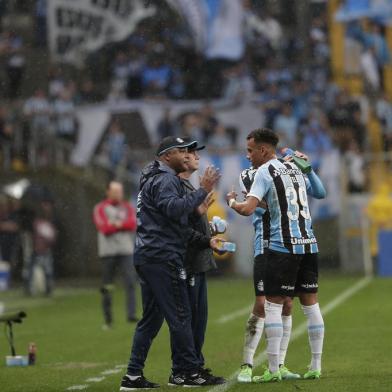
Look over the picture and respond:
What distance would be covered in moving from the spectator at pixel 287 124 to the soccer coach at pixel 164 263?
21004 millimetres

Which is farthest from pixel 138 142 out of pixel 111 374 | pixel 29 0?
pixel 111 374

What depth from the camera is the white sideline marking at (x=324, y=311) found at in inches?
393

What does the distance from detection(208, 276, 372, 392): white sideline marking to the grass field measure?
0.34 ft

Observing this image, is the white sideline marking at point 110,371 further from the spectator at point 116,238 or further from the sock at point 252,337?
the spectator at point 116,238

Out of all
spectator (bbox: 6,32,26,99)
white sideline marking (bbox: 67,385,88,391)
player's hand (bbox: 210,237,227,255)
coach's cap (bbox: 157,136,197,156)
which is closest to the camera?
coach's cap (bbox: 157,136,197,156)

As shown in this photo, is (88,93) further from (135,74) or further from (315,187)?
(315,187)

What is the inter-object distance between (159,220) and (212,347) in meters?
4.11

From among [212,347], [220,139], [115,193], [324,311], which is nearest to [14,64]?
[220,139]

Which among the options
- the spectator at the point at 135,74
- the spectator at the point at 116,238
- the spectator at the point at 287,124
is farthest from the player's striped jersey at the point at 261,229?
the spectator at the point at 135,74

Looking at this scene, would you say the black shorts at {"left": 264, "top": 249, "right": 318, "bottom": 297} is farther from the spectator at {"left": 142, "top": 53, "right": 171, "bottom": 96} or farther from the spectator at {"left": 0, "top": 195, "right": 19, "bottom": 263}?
the spectator at {"left": 142, "top": 53, "right": 171, "bottom": 96}

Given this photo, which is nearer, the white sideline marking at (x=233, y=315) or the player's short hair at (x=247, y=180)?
the player's short hair at (x=247, y=180)

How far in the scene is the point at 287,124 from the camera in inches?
1250

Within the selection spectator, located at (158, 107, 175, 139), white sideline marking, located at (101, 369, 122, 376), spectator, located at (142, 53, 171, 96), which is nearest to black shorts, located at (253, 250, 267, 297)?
white sideline marking, located at (101, 369, 122, 376)

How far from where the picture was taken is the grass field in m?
10.5
